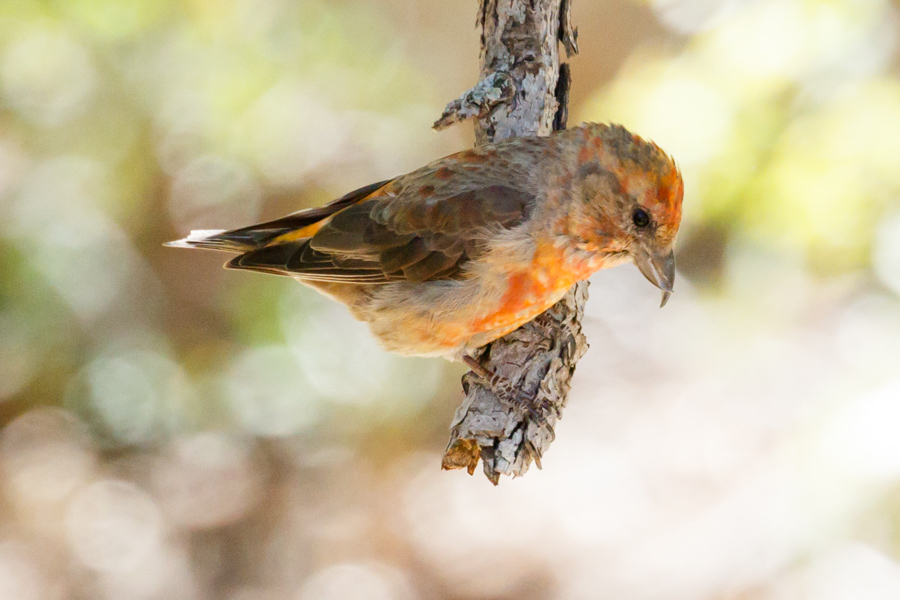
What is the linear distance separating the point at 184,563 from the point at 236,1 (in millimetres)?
3227

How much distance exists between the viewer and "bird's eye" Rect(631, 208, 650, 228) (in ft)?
8.77

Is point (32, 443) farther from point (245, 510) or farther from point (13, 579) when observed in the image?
point (245, 510)

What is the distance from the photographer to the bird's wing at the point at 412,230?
113 inches

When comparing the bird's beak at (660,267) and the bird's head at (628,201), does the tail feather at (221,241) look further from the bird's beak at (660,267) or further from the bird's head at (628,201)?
the bird's beak at (660,267)

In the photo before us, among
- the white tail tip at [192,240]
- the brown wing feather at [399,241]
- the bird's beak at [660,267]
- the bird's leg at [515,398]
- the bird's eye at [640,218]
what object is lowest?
the bird's leg at [515,398]

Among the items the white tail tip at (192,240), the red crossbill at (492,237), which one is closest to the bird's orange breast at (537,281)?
the red crossbill at (492,237)

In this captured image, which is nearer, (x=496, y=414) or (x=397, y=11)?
(x=496, y=414)

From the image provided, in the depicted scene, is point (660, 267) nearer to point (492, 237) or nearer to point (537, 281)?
point (537, 281)

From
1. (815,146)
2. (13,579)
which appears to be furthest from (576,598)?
(13,579)

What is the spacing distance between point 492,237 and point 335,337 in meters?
2.20

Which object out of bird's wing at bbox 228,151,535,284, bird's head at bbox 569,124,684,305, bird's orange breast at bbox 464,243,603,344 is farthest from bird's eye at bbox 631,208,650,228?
bird's wing at bbox 228,151,535,284

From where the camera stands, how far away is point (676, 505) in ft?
15.2

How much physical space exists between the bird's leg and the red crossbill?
162mm

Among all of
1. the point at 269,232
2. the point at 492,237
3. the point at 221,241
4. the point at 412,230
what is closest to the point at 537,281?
the point at 492,237
